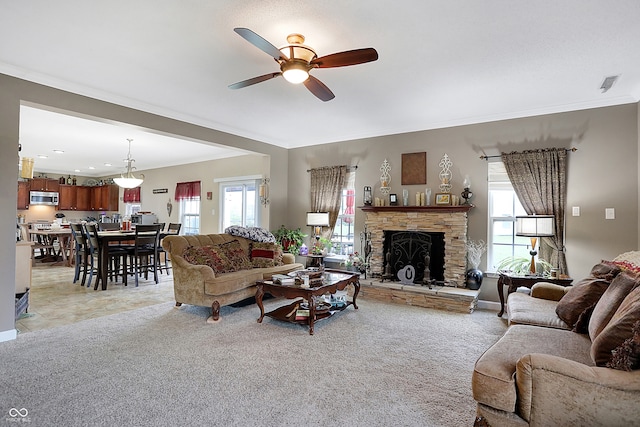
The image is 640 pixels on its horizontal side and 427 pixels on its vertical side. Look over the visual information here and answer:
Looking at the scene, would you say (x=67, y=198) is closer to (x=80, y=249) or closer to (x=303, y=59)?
(x=80, y=249)

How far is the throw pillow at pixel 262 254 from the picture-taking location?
4.93 metres

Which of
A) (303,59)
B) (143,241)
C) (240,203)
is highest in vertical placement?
(303,59)

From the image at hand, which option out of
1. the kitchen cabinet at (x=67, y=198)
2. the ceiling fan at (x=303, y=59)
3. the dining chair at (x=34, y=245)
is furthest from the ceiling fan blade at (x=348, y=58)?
the kitchen cabinet at (x=67, y=198)

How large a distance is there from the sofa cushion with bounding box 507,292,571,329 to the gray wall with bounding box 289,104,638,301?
54.6 inches

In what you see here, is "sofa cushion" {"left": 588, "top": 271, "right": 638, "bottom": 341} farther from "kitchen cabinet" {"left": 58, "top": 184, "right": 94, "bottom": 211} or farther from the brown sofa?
"kitchen cabinet" {"left": 58, "top": 184, "right": 94, "bottom": 211}

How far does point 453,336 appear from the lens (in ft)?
11.4

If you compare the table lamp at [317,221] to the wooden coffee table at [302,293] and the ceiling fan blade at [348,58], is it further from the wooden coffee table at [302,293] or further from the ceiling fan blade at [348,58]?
the ceiling fan blade at [348,58]

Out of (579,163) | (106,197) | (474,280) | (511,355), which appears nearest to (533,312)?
(511,355)

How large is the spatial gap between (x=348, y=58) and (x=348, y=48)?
0.52 m

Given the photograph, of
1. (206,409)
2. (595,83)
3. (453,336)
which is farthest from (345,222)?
(206,409)

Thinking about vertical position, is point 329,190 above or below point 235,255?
above

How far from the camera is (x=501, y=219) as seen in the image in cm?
470

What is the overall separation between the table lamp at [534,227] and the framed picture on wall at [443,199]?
997 millimetres

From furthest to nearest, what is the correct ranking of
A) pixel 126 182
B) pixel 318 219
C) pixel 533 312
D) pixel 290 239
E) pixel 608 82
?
pixel 126 182, pixel 290 239, pixel 318 219, pixel 608 82, pixel 533 312
